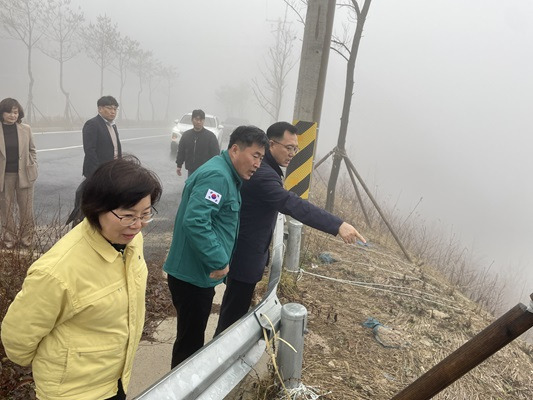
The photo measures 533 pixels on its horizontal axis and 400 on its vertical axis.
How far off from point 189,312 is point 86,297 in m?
1.18

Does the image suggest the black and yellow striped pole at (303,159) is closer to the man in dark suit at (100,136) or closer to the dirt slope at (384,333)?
the dirt slope at (384,333)

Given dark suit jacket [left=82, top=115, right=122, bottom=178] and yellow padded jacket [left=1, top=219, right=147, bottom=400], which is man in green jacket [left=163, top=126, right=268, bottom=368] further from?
dark suit jacket [left=82, top=115, right=122, bottom=178]

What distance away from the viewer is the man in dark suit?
4.68 meters

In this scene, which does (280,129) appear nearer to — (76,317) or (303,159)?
(303,159)

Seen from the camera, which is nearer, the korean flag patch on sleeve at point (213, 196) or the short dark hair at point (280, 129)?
the korean flag patch on sleeve at point (213, 196)

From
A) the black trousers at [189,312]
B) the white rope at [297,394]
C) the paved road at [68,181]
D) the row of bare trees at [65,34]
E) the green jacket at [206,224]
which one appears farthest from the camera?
the row of bare trees at [65,34]

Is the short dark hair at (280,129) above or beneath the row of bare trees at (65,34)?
beneath

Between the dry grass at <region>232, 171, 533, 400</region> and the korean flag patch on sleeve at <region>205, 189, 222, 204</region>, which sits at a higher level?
the korean flag patch on sleeve at <region>205, 189, 222, 204</region>

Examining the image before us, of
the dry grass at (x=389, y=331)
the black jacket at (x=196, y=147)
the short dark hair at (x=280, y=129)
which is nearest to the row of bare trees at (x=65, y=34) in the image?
the black jacket at (x=196, y=147)

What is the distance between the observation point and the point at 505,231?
29.0 metres

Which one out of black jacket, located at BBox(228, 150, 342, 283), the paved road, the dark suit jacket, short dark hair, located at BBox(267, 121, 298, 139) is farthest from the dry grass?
the dark suit jacket

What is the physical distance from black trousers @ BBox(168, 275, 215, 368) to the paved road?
1838 millimetres

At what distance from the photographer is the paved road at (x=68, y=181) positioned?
19.3 feet

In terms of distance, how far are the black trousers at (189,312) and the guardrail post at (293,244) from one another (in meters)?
1.42
